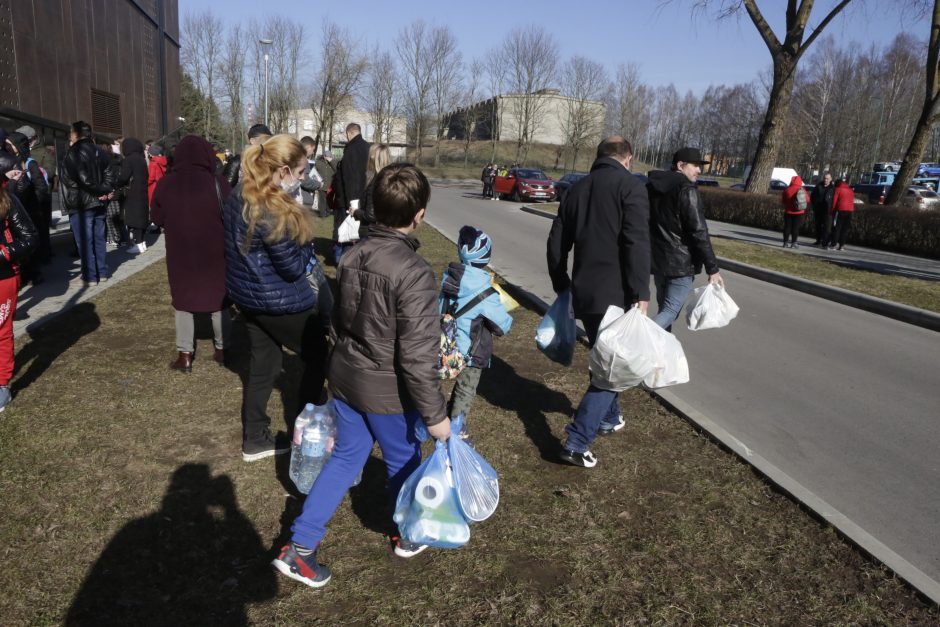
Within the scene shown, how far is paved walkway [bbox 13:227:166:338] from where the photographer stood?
6.82 m

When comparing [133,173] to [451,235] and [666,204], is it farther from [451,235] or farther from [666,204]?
[666,204]

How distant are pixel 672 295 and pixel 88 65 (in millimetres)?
15086

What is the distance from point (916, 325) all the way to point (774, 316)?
6.03ft

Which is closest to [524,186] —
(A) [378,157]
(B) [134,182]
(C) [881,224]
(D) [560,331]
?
(C) [881,224]

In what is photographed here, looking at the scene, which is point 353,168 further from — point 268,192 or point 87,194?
point 268,192

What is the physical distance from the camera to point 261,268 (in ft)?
11.8

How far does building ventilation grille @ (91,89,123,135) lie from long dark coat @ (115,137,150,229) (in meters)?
5.90

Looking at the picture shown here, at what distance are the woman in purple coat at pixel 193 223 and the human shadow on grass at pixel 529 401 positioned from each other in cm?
224

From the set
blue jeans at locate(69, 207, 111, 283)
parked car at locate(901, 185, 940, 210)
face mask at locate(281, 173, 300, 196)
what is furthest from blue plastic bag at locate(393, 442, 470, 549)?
parked car at locate(901, 185, 940, 210)

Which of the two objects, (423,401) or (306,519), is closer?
(423,401)

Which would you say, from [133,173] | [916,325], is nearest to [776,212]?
[916,325]

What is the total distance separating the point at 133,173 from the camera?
34.4 feet

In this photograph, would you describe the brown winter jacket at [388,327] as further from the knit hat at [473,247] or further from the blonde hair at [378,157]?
the blonde hair at [378,157]

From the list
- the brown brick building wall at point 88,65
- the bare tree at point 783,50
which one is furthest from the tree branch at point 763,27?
the brown brick building wall at point 88,65
